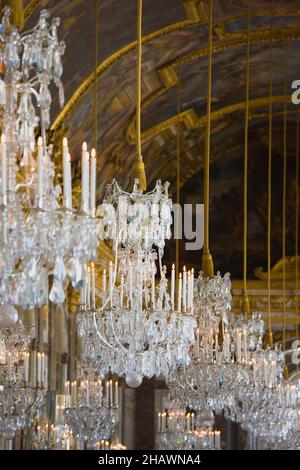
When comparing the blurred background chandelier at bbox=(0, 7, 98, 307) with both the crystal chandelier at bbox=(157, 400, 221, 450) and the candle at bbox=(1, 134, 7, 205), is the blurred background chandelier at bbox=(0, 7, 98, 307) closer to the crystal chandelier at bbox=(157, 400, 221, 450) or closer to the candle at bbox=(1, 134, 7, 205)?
the candle at bbox=(1, 134, 7, 205)

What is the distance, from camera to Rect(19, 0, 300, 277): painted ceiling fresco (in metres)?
23.0

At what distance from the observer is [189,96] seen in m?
28.8

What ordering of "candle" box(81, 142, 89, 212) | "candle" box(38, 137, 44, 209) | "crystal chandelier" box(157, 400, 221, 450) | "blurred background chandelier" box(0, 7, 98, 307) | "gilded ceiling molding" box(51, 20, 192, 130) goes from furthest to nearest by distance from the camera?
"crystal chandelier" box(157, 400, 221, 450), "gilded ceiling molding" box(51, 20, 192, 130), "candle" box(81, 142, 89, 212), "candle" box(38, 137, 44, 209), "blurred background chandelier" box(0, 7, 98, 307)

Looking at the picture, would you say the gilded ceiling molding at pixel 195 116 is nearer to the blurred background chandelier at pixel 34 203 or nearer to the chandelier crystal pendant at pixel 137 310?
the chandelier crystal pendant at pixel 137 310

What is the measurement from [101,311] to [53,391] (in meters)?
11.6

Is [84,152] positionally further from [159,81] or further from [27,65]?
[159,81]

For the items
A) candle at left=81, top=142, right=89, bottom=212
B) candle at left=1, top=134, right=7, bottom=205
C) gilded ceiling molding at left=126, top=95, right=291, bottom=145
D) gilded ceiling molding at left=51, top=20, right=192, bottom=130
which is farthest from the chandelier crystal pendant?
gilded ceiling molding at left=126, top=95, right=291, bottom=145

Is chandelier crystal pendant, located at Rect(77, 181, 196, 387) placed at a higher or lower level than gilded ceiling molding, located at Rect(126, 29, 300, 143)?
lower

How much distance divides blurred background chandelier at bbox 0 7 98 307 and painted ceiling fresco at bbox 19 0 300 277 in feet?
29.0

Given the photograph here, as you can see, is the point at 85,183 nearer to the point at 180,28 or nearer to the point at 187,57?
the point at 180,28

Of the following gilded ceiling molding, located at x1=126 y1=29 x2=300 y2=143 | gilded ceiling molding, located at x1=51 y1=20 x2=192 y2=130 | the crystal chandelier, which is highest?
gilded ceiling molding, located at x1=126 y1=29 x2=300 y2=143

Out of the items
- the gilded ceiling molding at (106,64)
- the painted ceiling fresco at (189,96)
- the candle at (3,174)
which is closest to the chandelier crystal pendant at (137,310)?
the candle at (3,174)

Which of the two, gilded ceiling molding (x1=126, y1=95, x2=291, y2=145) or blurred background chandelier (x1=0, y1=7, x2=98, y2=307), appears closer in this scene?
blurred background chandelier (x1=0, y1=7, x2=98, y2=307)
